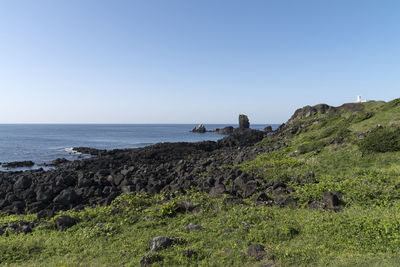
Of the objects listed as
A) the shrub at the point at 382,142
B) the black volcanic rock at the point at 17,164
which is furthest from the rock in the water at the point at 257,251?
the black volcanic rock at the point at 17,164

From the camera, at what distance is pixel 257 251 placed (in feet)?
24.8

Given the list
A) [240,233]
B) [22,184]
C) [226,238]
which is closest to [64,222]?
[226,238]

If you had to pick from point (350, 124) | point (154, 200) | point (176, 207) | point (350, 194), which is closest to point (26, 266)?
point (176, 207)

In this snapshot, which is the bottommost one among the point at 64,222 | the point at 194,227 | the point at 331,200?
the point at 64,222

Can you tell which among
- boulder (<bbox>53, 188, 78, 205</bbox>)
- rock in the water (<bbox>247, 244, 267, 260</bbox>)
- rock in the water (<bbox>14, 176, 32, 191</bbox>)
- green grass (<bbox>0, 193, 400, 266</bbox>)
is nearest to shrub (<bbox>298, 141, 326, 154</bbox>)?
green grass (<bbox>0, 193, 400, 266</bbox>)

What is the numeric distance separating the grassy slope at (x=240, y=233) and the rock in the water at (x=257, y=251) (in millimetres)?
224

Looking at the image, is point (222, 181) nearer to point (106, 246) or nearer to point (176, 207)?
point (176, 207)

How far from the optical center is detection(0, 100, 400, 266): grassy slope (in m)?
7.35

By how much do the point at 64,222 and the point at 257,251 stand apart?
9274 mm

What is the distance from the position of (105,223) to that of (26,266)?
3.62 metres

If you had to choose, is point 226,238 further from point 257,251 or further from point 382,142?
point 382,142

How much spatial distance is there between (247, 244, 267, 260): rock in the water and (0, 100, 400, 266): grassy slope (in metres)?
0.22

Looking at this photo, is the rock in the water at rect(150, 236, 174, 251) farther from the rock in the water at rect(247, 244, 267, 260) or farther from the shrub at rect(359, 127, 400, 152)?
the shrub at rect(359, 127, 400, 152)

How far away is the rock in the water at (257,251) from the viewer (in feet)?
24.3
